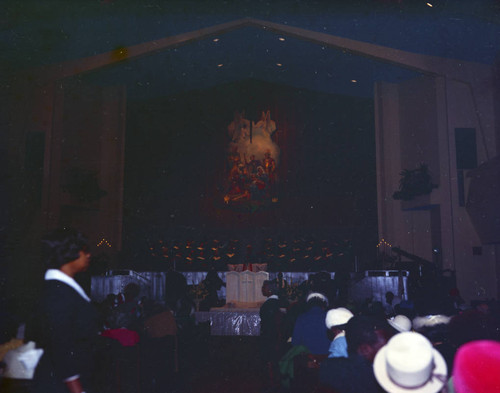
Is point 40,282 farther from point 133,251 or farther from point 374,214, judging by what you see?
point 374,214

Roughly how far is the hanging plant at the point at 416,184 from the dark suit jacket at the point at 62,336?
11.0 m

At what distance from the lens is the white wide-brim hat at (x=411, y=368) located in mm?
1622

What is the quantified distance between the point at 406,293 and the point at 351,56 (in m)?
6.48

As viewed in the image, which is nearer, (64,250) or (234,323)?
(64,250)

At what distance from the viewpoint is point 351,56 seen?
13.1 meters

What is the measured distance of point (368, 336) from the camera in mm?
2361

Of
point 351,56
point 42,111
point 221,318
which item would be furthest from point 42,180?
point 351,56

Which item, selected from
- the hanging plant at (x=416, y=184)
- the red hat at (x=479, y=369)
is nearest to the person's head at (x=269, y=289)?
the red hat at (x=479, y=369)

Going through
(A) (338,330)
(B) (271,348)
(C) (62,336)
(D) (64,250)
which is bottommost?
(B) (271,348)

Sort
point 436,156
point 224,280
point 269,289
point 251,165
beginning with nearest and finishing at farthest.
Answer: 1. point 269,289
2. point 436,156
3. point 224,280
4. point 251,165

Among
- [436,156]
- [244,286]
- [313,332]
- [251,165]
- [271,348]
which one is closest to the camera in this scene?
[313,332]

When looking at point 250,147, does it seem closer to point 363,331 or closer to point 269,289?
point 269,289

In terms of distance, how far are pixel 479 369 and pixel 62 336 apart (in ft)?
5.48

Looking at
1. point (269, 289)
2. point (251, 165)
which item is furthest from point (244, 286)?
point (269, 289)
